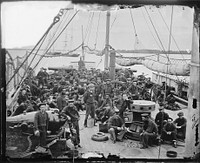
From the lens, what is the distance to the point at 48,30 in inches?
155

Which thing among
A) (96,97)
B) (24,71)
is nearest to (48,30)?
(24,71)


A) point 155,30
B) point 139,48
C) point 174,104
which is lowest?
point 174,104

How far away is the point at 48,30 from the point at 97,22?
0.71 metres

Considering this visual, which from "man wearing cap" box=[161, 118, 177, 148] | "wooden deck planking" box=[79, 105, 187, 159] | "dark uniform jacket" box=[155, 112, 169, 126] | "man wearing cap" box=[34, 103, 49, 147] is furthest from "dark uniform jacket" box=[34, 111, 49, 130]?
"man wearing cap" box=[161, 118, 177, 148]

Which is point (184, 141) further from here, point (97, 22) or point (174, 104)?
point (97, 22)

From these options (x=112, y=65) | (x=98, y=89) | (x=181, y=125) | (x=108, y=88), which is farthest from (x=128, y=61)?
(x=181, y=125)

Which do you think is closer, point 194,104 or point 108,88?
point 194,104

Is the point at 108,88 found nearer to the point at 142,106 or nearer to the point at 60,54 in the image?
the point at 142,106

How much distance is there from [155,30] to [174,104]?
113cm

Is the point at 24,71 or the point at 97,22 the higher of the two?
the point at 97,22

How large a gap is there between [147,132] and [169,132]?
328 millimetres

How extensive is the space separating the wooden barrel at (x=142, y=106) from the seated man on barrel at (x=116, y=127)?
263 mm

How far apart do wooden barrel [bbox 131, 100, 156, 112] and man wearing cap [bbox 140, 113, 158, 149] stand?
0.09m

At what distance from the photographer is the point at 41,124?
13.2 ft
